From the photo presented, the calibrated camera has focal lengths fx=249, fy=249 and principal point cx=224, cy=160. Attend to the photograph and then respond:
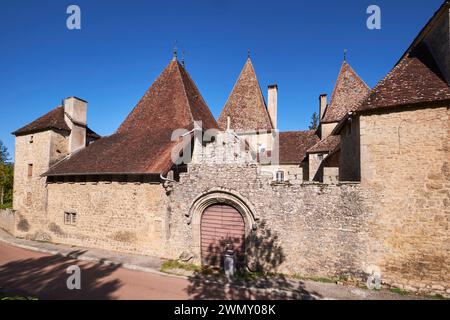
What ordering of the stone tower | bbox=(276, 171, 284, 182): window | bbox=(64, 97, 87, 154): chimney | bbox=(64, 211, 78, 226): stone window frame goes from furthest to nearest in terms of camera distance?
bbox=(276, 171, 284, 182): window < bbox=(64, 97, 87, 154): chimney < the stone tower < bbox=(64, 211, 78, 226): stone window frame

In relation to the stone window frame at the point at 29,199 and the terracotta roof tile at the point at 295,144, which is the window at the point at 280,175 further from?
the stone window frame at the point at 29,199

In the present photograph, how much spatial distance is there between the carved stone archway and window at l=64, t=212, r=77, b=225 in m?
6.44

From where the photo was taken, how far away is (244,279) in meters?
8.22

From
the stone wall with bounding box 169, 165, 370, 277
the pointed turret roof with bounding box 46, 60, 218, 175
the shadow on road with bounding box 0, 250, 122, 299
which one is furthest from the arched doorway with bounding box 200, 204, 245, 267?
the shadow on road with bounding box 0, 250, 122, 299

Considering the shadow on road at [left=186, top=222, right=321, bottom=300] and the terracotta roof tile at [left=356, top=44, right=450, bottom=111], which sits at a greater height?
the terracotta roof tile at [left=356, top=44, right=450, bottom=111]

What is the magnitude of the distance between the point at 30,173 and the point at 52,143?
2379 mm

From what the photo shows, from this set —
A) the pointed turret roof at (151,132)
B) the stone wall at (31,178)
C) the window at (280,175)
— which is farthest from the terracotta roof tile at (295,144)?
the stone wall at (31,178)

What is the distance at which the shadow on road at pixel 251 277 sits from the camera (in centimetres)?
721

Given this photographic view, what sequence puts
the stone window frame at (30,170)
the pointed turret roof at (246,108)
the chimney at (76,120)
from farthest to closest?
the pointed turret roof at (246,108) < the chimney at (76,120) < the stone window frame at (30,170)

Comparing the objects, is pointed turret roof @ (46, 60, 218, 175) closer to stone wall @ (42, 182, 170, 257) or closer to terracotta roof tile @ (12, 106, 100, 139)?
stone wall @ (42, 182, 170, 257)

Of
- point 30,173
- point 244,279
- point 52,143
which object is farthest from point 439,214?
point 30,173

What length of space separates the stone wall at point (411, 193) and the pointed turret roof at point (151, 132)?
7366 mm

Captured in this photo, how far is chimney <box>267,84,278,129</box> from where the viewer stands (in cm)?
2112
